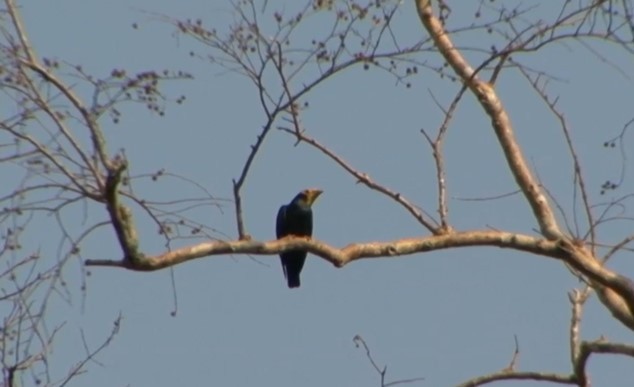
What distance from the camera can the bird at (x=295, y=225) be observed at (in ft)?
37.6

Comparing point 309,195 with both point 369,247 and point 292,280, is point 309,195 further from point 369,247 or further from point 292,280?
point 369,247

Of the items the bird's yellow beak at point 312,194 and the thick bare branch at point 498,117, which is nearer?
the thick bare branch at point 498,117

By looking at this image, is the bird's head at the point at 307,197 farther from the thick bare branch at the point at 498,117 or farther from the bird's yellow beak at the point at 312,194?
the thick bare branch at the point at 498,117

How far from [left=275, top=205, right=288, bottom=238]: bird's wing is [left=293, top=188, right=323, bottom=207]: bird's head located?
15cm

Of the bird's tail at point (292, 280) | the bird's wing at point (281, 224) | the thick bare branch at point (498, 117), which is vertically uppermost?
the bird's wing at point (281, 224)

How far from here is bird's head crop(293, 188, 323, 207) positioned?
11.7 m

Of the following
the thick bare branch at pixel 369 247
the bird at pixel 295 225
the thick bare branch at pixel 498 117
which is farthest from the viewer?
the bird at pixel 295 225

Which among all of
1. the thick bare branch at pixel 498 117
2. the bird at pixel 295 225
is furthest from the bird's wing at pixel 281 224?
the thick bare branch at pixel 498 117

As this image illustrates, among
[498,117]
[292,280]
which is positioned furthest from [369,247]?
[292,280]

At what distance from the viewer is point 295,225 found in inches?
Result: 453

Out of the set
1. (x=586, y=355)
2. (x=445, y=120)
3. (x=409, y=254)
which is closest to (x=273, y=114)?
(x=409, y=254)

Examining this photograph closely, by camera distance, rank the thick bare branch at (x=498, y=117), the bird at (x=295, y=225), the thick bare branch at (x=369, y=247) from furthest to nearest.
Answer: the bird at (x=295, y=225), the thick bare branch at (x=498, y=117), the thick bare branch at (x=369, y=247)

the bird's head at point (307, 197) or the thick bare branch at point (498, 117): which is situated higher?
the bird's head at point (307, 197)

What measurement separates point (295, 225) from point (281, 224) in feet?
0.59
